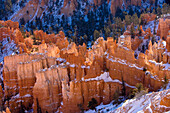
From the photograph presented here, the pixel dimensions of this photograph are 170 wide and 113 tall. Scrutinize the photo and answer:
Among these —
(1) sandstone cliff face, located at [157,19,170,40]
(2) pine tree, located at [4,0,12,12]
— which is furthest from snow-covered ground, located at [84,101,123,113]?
(2) pine tree, located at [4,0,12,12]

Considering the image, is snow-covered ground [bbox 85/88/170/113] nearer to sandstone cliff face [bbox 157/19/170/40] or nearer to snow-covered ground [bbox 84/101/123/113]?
snow-covered ground [bbox 84/101/123/113]

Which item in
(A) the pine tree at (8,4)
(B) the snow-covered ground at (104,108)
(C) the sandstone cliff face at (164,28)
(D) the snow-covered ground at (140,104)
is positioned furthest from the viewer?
(A) the pine tree at (8,4)

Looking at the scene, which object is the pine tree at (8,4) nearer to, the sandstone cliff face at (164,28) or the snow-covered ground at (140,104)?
the sandstone cliff face at (164,28)

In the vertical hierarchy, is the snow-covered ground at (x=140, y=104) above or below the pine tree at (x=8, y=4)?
below

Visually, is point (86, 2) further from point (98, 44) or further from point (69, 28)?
point (98, 44)

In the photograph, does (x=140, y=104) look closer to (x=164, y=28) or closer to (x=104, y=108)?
(x=104, y=108)

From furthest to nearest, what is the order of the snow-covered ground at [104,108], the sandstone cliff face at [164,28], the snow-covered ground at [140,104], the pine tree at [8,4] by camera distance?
the pine tree at [8,4] → the sandstone cliff face at [164,28] → the snow-covered ground at [104,108] → the snow-covered ground at [140,104]

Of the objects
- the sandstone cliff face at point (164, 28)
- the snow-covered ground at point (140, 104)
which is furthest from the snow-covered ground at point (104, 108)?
the sandstone cliff face at point (164, 28)

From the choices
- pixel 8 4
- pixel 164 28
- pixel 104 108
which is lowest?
pixel 104 108

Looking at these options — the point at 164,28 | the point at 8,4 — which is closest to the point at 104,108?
the point at 164,28

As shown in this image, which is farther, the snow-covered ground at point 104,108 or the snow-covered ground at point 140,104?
the snow-covered ground at point 104,108

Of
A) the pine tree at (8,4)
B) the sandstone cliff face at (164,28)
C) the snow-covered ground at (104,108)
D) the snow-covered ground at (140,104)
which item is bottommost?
the snow-covered ground at (104,108)

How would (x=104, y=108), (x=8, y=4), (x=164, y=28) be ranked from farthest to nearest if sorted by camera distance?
1. (x=8, y=4)
2. (x=164, y=28)
3. (x=104, y=108)

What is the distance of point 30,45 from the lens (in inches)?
2203
